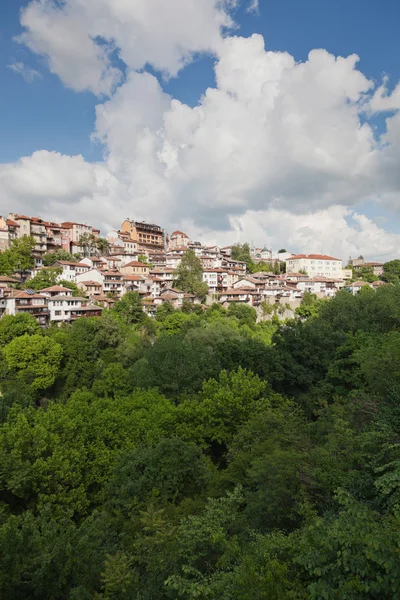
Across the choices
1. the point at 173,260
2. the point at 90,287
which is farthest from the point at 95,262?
the point at 173,260

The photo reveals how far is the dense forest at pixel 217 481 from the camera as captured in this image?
18.4 feet

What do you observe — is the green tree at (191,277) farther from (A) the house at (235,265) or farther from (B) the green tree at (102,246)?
(B) the green tree at (102,246)

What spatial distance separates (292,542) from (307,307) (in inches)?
2320

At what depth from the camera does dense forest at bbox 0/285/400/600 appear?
561cm

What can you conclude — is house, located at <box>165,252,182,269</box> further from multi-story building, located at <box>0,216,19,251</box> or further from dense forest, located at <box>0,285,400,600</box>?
dense forest, located at <box>0,285,400,600</box>

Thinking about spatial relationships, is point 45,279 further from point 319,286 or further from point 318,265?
point 318,265

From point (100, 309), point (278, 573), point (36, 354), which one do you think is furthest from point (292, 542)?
point (100, 309)

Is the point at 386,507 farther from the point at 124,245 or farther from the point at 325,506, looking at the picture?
the point at 124,245

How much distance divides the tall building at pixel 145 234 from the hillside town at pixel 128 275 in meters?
0.28

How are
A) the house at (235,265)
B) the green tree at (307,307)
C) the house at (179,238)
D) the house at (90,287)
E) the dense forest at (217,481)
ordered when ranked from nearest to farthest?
the dense forest at (217,481)
the house at (90,287)
the green tree at (307,307)
the house at (235,265)
the house at (179,238)

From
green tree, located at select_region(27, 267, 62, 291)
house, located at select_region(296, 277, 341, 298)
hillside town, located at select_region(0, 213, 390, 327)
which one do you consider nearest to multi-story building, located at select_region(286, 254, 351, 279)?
hillside town, located at select_region(0, 213, 390, 327)

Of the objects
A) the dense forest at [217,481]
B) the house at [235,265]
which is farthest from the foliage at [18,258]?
the house at [235,265]

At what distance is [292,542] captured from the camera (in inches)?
253

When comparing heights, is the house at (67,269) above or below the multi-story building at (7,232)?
below
